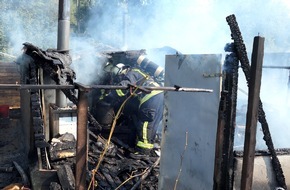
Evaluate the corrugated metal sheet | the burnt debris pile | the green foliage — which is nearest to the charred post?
the burnt debris pile

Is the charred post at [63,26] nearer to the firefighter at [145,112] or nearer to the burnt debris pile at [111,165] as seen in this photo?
the firefighter at [145,112]

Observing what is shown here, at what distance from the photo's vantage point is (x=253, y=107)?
2.54 m

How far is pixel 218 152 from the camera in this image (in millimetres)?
3787

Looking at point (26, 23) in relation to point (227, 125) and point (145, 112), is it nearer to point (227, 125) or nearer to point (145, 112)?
point (145, 112)

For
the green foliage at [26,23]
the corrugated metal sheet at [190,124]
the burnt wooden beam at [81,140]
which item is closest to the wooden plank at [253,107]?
the corrugated metal sheet at [190,124]

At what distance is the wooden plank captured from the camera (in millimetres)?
2500

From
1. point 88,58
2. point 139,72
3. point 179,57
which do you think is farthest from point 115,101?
point 179,57

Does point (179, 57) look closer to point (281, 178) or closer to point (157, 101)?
point (281, 178)

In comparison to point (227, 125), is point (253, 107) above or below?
above

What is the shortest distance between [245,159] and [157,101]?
4.89 meters

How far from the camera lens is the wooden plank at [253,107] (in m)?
2.50

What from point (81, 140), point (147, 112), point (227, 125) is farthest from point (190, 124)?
point (147, 112)

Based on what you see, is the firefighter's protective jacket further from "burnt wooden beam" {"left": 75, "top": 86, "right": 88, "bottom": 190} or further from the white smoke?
"burnt wooden beam" {"left": 75, "top": 86, "right": 88, "bottom": 190}

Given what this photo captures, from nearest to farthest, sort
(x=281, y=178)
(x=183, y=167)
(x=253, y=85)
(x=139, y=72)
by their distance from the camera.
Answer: (x=253, y=85) → (x=281, y=178) → (x=183, y=167) → (x=139, y=72)
